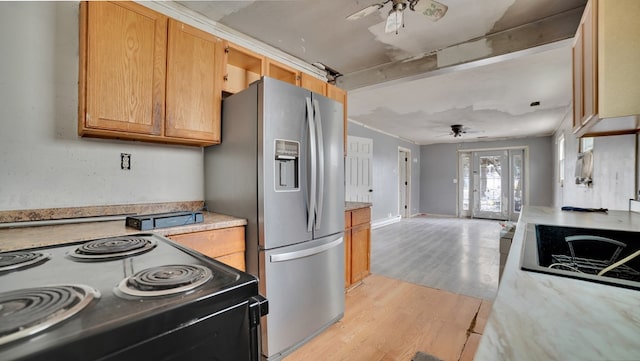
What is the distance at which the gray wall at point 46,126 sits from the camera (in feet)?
5.01

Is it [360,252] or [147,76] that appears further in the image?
[360,252]

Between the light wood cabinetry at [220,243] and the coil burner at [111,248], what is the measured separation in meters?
0.32

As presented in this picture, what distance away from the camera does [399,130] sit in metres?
6.72

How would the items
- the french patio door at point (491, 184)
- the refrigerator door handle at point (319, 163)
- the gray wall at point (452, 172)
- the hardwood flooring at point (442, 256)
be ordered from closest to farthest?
the refrigerator door handle at point (319, 163) → the hardwood flooring at point (442, 256) → the gray wall at point (452, 172) → the french patio door at point (491, 184)

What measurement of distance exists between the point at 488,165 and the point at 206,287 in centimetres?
893

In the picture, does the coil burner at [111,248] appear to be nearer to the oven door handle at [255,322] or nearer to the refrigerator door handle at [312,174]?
the oven door handle at [255,322]

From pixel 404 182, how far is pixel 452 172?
1.56m

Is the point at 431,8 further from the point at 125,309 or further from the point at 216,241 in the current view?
the point at 125,309

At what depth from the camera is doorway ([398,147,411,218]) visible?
7988 millimetres

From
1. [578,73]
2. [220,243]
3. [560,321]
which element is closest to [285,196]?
[220,243]

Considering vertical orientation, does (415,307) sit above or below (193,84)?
below

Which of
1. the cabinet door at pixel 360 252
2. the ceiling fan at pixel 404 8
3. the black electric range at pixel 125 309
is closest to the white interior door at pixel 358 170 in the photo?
the cabinet door at pixel 360 252

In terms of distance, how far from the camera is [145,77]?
68.1 inches

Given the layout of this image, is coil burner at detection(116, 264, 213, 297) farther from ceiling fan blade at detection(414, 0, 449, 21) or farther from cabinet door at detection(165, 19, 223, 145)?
ceiling fan blade at detection(414, 0, 449, 21)
